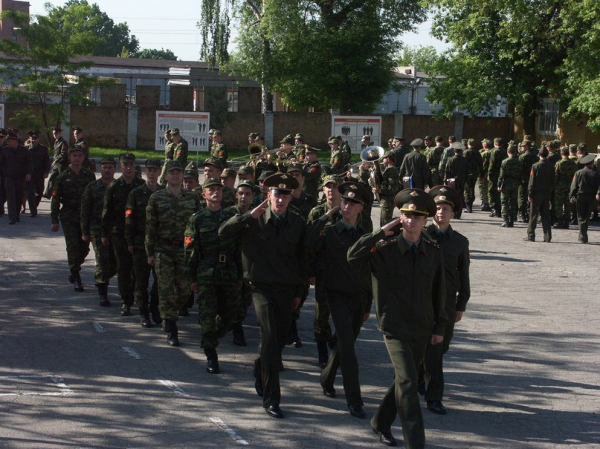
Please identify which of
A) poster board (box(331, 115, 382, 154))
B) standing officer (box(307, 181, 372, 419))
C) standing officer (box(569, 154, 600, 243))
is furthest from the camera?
poster board (box(331, 115, 382, 154))

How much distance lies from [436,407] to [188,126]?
2670 centimetres

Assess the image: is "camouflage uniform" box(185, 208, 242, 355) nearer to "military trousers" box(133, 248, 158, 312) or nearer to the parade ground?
the parade ground

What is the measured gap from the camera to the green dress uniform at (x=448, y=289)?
780 centimetres

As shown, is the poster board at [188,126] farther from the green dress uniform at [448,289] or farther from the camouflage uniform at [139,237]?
the green dress uniform at [448,289]

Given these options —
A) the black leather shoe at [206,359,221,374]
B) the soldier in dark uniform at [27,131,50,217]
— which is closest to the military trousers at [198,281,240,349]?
the black leather shoe at [206,359,221,374]

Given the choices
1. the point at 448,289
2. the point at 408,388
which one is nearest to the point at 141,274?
the point at 448,289

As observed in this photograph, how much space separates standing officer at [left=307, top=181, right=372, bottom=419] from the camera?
7594mm

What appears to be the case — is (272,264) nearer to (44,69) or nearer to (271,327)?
(271,327)

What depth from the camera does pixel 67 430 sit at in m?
7.01

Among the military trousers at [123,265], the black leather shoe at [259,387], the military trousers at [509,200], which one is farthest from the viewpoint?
the military trousers at [509,200]

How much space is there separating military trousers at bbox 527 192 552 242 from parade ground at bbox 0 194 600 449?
4.83 meters

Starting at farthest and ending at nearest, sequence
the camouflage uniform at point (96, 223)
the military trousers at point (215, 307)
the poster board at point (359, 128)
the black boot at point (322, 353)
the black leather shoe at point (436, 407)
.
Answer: the poster board at point (359, 128) → the camouflage uniform at point (96, 223) → the black boot at point (322, 353) → the military trousers at point (215, 307) → the black leather shoe at point (436, 407)

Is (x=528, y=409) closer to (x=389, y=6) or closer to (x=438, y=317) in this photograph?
(x=438, y=317)

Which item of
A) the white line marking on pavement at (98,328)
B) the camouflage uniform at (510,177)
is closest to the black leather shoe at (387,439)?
the white line marking on pavement at (98,328)
